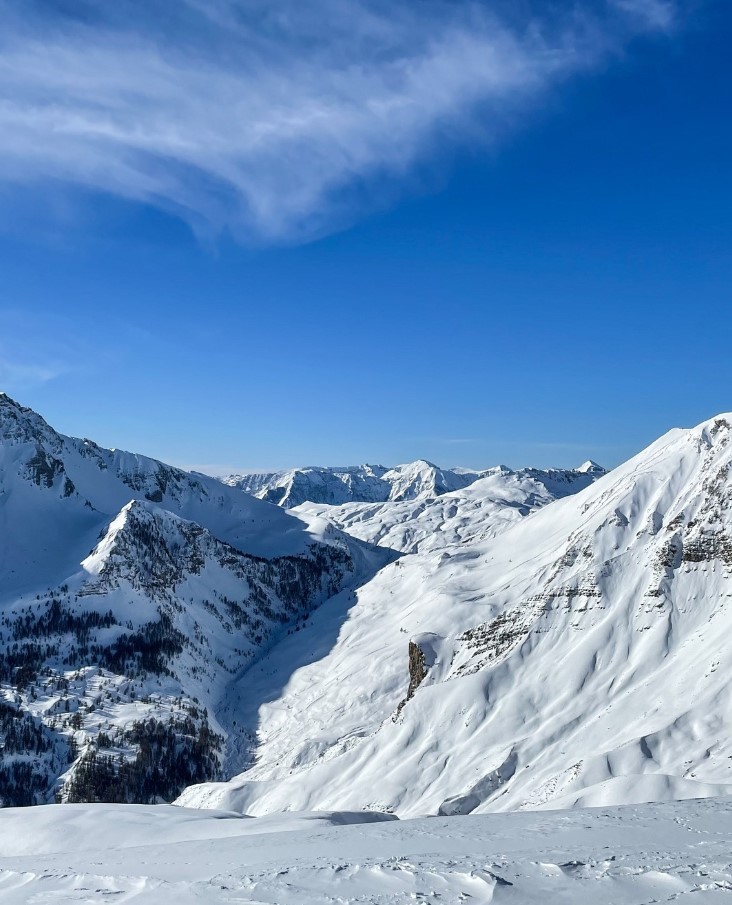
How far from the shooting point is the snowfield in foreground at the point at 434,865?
2081cm

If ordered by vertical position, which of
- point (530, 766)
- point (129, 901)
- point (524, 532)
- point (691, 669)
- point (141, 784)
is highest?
point (524, 532)

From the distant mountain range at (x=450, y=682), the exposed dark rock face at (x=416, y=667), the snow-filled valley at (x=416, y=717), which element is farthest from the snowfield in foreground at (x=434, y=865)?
the exposed dark rock face at (x=416, y=667)

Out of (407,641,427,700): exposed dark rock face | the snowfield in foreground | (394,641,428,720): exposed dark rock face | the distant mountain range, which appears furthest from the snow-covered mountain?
the snowfield in foreground

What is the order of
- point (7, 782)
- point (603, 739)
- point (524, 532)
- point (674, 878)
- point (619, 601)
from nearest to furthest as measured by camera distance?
point (674, 878) < point (603, 739) < point (619, 601) < point (7, 782) < point (524, 532)

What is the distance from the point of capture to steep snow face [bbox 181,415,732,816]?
6681 cm

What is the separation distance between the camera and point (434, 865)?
2333 centimetres

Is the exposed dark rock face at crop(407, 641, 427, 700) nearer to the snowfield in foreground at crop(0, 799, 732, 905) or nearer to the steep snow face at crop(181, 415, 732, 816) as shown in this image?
the steep snow face at crop(181, 415, 732, 816)

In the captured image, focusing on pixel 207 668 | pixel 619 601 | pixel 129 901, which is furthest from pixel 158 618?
pixel 129 901

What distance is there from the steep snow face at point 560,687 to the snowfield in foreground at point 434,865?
22.4 m

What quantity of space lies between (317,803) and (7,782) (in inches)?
1944

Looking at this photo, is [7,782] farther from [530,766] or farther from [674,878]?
[674,878]

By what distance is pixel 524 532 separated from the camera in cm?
15025

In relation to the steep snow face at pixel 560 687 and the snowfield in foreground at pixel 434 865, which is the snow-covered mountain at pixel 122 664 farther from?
the snowfield in foreground at pixel 434 865

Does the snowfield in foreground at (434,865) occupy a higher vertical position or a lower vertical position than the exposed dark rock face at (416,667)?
higher
